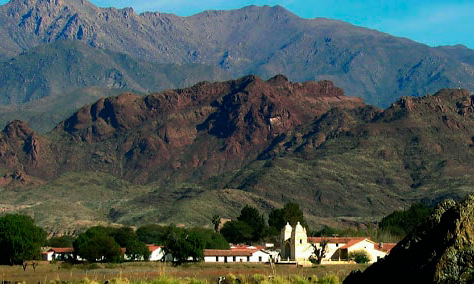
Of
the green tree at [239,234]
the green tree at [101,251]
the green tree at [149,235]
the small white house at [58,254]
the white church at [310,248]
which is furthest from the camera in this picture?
the green tree at [239,234]

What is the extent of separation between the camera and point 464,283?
21172 millimetres

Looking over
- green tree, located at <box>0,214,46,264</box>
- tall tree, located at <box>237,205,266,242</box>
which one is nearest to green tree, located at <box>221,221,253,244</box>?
tall tree, located at <box>237,205,266,242</box>

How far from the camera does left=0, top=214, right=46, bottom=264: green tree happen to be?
382 ft

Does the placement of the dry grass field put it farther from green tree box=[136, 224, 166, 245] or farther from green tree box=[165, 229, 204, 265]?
green tree box=[136, 224, 166, 245]

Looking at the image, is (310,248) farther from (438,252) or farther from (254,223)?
(438,252)

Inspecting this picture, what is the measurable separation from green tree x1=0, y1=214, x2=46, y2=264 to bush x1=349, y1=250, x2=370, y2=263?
40071mm

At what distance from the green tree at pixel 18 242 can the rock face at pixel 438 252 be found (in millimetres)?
96643

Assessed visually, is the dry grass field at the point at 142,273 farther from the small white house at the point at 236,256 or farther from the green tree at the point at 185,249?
the small white house at the point at 236,256

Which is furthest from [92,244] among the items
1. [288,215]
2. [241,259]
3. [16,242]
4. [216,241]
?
[288,215]

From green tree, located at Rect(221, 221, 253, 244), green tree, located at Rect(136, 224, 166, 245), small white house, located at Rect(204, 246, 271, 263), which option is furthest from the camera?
green tree, located at Rect(221, 221, 253, 244)

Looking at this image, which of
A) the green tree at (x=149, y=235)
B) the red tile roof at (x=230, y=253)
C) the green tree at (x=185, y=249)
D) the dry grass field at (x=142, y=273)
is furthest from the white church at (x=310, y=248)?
the green tree at (x=149, y=235)

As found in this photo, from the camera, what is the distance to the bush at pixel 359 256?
4662 inches

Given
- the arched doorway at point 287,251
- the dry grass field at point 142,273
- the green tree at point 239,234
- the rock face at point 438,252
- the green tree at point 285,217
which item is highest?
the green tree at point 285,217

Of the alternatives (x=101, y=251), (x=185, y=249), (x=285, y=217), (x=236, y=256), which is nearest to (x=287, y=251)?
(x=236, y=256)
